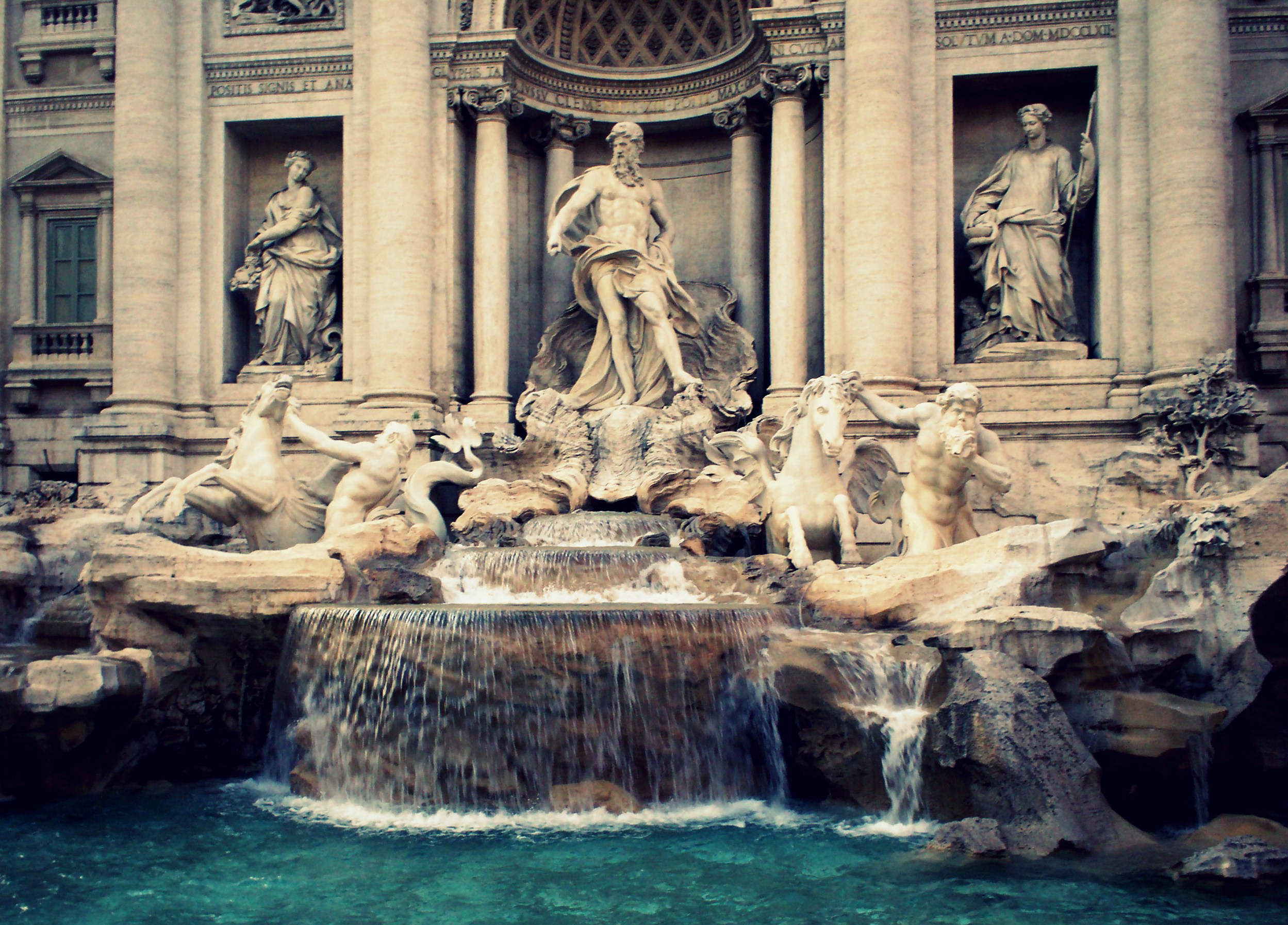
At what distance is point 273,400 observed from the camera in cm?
1195

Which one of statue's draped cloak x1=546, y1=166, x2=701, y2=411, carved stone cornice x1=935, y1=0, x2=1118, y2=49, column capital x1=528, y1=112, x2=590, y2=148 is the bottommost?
statue's draped cloak x1=546, y1=166, x2=701, y2=411

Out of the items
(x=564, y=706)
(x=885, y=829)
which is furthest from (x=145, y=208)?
(x=885, y=829)

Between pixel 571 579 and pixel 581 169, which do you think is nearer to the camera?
pixel 571 579

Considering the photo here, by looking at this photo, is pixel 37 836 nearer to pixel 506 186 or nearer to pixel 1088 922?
pixel 1088 922

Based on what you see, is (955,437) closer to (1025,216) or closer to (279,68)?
(1025,216)

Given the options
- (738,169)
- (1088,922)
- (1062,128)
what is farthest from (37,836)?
(1062,128)

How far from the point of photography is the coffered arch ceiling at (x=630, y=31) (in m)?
15.6

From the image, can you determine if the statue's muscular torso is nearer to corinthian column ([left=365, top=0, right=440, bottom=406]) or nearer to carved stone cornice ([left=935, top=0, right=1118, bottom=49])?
corinthian column ([left=365, top=0, right=440, bottom=406])

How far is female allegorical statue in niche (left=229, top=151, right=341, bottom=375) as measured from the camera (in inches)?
601

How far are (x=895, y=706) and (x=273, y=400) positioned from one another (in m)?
7.19

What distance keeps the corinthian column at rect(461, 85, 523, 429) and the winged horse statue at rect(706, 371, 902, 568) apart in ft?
14.2

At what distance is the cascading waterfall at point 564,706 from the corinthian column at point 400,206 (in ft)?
21.2

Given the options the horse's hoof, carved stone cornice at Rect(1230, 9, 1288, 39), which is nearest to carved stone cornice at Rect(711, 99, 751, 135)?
carved stone cornice at Rect(1230, 9, 1288, 39)

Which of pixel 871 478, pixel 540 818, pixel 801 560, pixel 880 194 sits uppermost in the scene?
pixel 880 194
